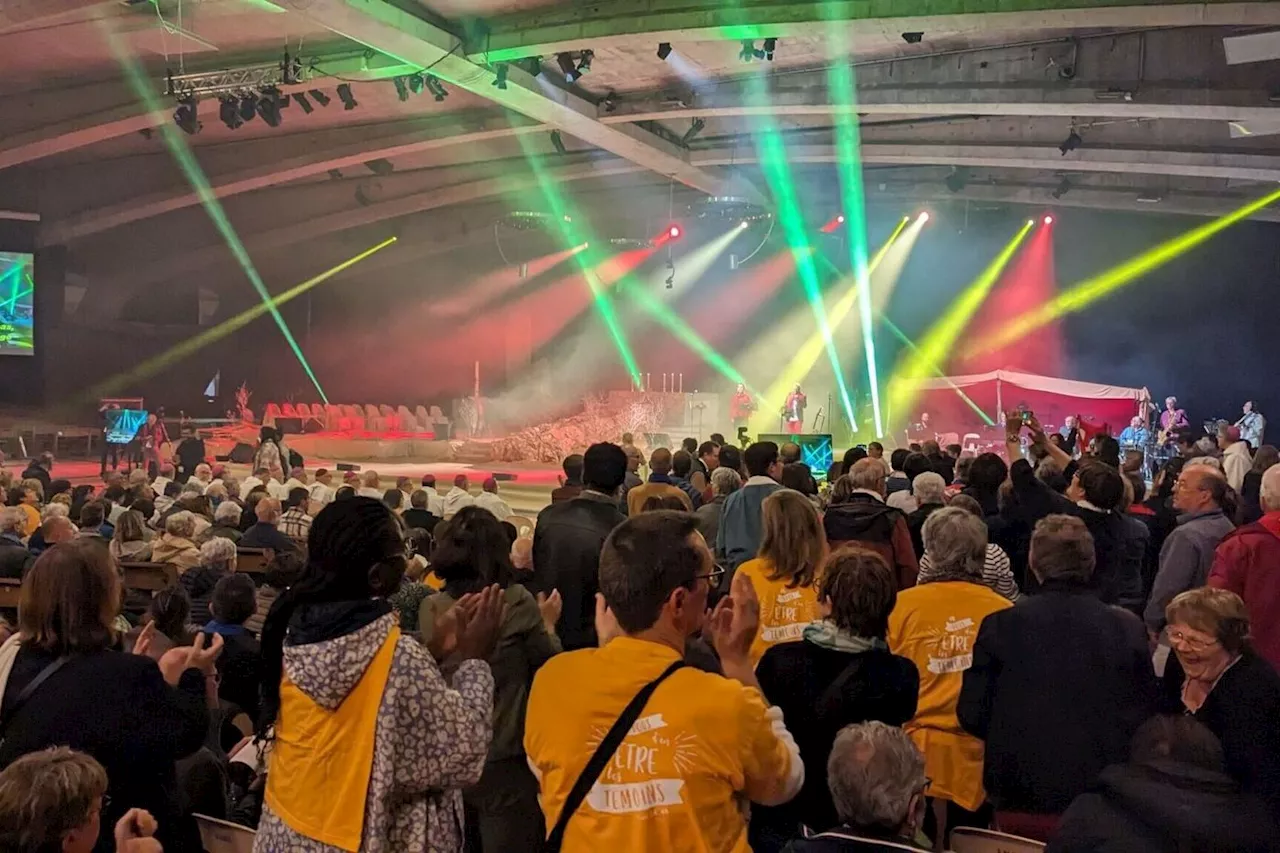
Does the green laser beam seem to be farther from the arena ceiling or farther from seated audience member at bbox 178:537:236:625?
seated audience member at bbox 178:537:236:625

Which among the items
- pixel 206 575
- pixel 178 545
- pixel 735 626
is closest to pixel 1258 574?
pixel 735 626

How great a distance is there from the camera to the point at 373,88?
12.9 metres

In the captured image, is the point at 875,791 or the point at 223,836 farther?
the point at 223,836

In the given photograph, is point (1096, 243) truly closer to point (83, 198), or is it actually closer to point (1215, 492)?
point (1215, 492)

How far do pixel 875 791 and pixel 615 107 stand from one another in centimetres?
1208

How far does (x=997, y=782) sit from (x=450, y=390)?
73.9 ft

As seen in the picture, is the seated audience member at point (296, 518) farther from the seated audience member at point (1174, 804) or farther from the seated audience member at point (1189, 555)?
the seated audience member at point (1174, 804)

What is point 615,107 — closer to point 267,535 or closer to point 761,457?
point 267,535

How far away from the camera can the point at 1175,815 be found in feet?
5.74

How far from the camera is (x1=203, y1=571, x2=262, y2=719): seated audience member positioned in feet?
10.7

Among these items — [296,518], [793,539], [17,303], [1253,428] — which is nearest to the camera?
[793,539]

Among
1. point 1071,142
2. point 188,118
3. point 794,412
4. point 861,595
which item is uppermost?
point 1071,142

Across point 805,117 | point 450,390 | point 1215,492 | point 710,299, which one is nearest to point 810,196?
point 710,299

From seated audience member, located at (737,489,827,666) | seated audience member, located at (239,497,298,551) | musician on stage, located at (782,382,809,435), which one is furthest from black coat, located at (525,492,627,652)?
musician on stage, located at (782,382,809,435)
